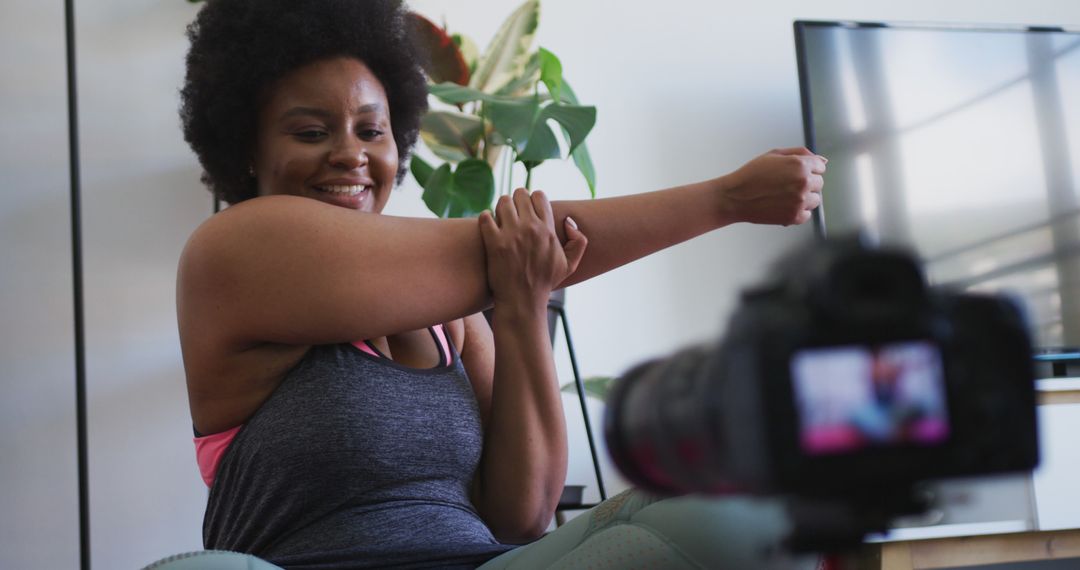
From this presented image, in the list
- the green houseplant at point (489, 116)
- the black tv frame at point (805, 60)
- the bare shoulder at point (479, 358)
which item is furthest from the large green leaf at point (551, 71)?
the bare shoulder at point (479, 358)

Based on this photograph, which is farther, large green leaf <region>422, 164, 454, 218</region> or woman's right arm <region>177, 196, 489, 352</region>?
large green leaf <region>422, 164, 454, 218</region>

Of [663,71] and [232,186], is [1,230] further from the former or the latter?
[663,71]

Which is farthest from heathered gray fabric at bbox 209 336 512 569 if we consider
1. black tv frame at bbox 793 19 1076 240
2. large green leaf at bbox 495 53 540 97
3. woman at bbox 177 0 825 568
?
black tv frame at bbox 793 19 1076 240

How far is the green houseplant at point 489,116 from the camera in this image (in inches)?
69.6

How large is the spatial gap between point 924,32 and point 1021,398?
2332 millimetres

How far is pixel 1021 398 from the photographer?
0.39 meters

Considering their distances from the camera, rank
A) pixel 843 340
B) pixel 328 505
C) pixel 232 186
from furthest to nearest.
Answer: pixel 232 186, pixel 328 505, pixel 843 340

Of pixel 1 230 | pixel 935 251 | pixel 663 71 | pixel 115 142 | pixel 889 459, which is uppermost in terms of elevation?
pixel 663 71

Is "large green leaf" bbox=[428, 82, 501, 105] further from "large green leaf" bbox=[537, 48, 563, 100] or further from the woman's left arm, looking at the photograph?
the woman's left arm

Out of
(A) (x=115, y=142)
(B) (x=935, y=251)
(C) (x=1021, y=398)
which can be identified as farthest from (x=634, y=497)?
(B) (x=935, y=251)

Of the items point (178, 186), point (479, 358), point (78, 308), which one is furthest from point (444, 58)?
point (479, 358)

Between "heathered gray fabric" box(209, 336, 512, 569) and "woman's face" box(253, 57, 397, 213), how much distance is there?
22cm

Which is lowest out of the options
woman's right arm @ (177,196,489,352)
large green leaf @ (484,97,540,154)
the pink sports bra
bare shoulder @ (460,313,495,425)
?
the pink sports bra

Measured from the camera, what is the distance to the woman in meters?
0.94
